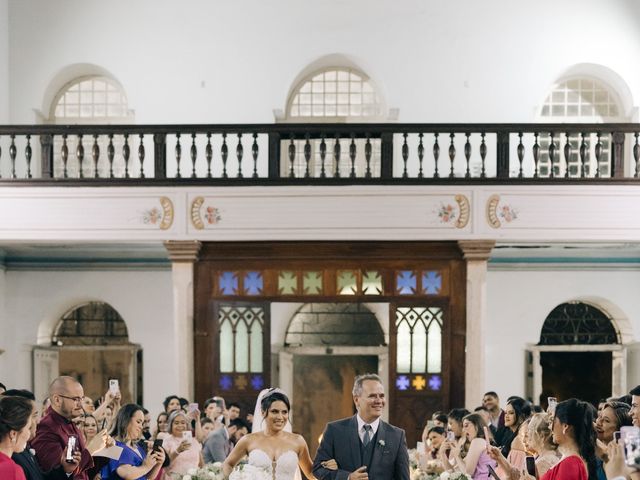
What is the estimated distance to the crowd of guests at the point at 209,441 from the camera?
4.51 meters

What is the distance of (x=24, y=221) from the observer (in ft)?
35.7

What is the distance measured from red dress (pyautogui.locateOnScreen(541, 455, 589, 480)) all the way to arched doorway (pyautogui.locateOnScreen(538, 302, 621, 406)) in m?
9.56

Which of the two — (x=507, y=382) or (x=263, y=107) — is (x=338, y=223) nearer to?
(x=263, y=107)

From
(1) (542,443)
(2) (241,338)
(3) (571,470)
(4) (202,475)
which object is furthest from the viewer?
(2) (241,338)

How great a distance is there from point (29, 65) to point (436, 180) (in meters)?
7.70

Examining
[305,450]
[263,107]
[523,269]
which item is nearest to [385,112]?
[263,107]

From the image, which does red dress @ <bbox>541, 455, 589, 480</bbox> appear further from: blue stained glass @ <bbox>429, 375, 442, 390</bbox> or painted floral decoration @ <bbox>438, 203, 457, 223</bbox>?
blue stained glass @ <bbox>429, 375, 442, 390</bbox>

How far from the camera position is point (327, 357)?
15.1m

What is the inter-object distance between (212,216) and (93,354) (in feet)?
16.2

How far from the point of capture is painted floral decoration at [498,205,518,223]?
10680 millimetres

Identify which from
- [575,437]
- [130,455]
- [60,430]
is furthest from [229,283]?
[575,437]

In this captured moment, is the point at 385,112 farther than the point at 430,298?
Yes

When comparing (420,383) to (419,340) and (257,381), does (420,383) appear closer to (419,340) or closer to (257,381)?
(419,340)

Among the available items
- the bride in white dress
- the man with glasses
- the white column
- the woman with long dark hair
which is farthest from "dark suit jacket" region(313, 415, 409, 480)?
the white column
